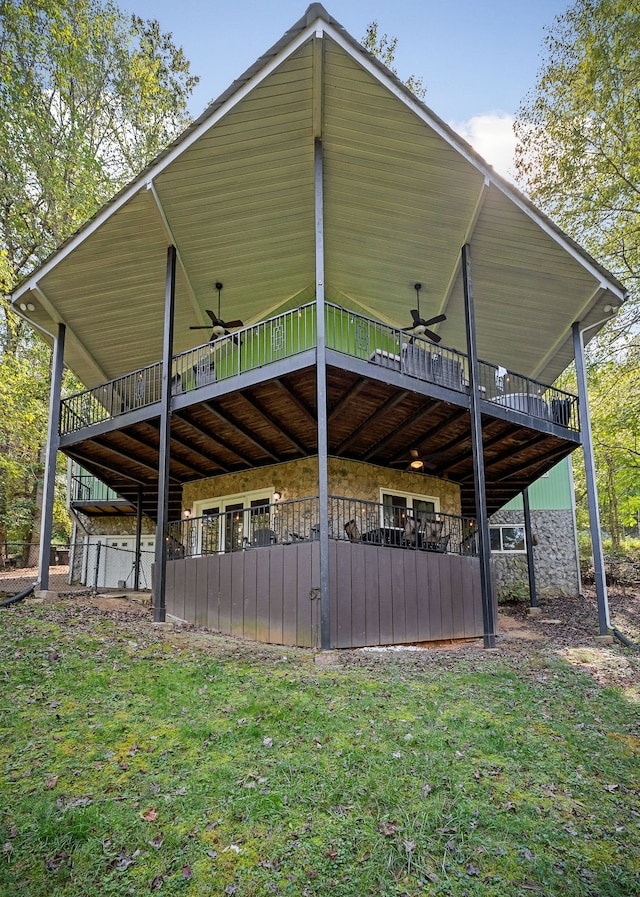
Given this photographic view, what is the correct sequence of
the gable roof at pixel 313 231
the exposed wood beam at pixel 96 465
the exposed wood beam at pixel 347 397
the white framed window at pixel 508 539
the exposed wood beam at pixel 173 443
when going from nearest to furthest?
the gable roof at pixel 313 231
the exposed wood beam at pixel 347 397
the exposed wood beam at pixel 173 443
the exposed wood beam at pixel 96 465
the white framed window at pixel 508 539

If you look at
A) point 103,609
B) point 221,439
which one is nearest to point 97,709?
point 103,609

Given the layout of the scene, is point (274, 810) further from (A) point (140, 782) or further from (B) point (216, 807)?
(A) point (140, 782)

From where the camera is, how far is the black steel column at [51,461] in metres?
11.0

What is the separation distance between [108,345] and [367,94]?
851cm

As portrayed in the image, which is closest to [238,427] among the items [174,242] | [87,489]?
[174,242]

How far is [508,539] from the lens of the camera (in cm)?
1808

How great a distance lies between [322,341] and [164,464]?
3545mm

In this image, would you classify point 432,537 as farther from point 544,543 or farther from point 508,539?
point 544,543

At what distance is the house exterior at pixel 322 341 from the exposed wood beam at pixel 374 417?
0.11 feet

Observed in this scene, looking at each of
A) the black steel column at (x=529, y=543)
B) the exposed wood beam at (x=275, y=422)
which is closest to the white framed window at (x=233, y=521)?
the exposed wood beam at (x=275, y=422)

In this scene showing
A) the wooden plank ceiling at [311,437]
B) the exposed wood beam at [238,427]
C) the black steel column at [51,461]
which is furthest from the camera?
the black steel column at [51,461]

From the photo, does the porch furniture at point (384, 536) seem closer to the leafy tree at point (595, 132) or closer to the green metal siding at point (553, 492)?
the leafy tree at point (595, 132)

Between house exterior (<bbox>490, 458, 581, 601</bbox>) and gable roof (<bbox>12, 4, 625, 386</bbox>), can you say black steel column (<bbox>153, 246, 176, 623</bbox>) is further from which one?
house exterior (<bbox>490, 458, 581, 601</bbox>)

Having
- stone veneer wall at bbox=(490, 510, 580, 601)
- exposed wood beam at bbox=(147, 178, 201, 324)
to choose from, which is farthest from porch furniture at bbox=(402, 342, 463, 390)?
stone veneer wall at bbox=(490, 510, 580, 601)
